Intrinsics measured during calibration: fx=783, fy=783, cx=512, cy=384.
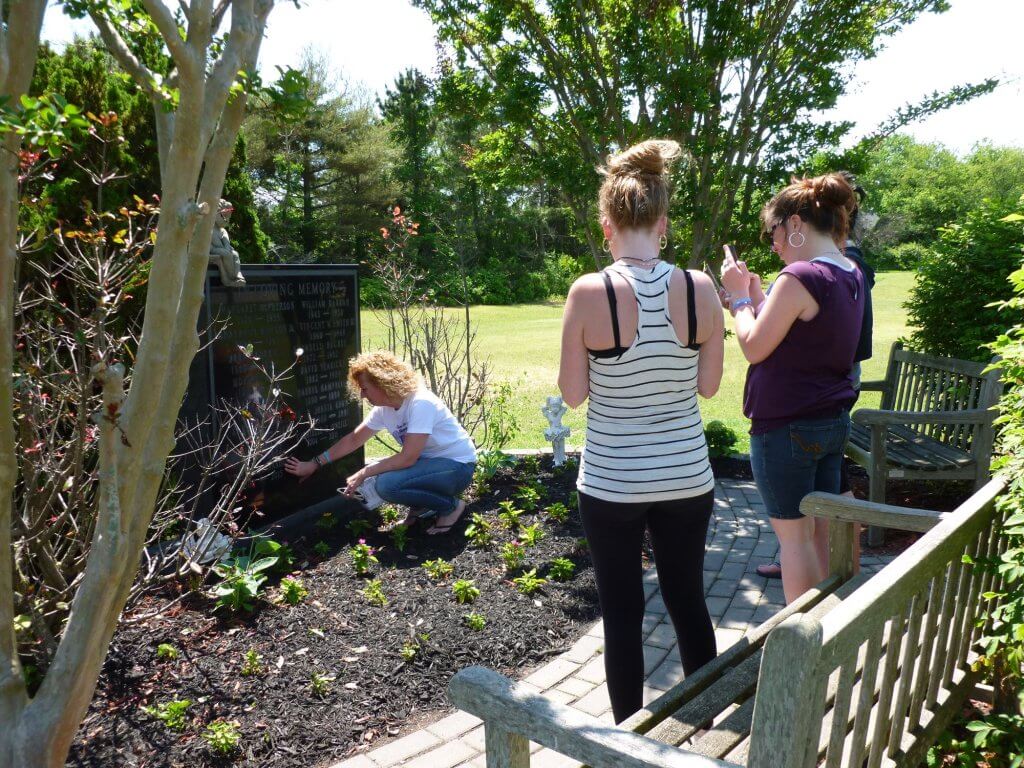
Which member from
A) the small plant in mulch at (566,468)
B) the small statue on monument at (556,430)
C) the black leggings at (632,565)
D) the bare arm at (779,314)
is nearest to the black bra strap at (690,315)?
the black leggings at (632,565)

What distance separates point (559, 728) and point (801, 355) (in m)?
1.94

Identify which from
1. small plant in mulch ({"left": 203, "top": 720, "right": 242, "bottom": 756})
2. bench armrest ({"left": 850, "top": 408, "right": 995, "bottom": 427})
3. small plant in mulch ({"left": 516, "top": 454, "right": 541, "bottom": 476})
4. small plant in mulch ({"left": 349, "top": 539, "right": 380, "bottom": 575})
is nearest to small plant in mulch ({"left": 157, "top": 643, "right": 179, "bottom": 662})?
small plant in mulch ({"left": 203, "top": 720, "right": 242, "bottom": 756})

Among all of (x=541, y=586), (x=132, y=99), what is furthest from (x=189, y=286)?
(x=132, y=99)

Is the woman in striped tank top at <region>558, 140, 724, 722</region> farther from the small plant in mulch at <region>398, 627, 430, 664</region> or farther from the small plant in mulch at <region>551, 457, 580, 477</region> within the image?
the small plant in mulch at <region>551, 457, 580, 477</region>

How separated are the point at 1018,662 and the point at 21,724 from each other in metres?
2.63

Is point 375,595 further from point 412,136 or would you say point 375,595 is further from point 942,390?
point 412,136

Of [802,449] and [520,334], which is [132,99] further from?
[520,334]

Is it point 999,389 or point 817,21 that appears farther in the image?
point 817,21

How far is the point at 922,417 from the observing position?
4684 mm

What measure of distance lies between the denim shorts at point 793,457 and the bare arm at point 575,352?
101cm

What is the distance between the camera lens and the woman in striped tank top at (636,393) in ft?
7.57

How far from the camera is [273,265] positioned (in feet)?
16.0

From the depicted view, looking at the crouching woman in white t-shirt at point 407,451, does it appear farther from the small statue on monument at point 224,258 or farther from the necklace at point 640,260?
the necklace at point 640,260

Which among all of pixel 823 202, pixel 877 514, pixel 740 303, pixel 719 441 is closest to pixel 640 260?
pixel 740 303
